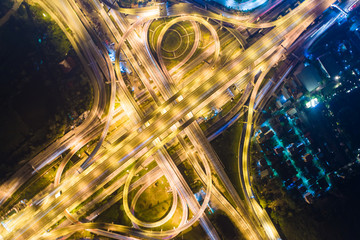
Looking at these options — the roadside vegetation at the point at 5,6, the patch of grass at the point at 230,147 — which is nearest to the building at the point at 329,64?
the patch of grass at the point at 230,147

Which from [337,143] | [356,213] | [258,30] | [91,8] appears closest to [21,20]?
[91,8]

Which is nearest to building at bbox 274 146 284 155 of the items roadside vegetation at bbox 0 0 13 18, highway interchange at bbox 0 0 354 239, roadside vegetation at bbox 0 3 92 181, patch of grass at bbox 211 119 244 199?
highway interchange at bbox 0 0 354 239

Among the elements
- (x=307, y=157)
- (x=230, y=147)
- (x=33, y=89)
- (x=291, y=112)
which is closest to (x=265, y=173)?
(x=230, y=147)

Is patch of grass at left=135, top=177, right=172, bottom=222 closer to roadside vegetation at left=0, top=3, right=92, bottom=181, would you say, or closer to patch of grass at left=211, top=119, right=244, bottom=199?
patch of grass at left=211, top=119, right=244, bottom=199

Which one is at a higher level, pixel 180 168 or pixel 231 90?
pixel 231 90

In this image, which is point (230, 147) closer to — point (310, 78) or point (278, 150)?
point (278, 150)

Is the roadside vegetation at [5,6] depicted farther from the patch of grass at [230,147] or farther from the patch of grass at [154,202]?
the patch of grass at [230,147]

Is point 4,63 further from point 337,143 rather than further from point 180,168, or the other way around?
point 337,143
